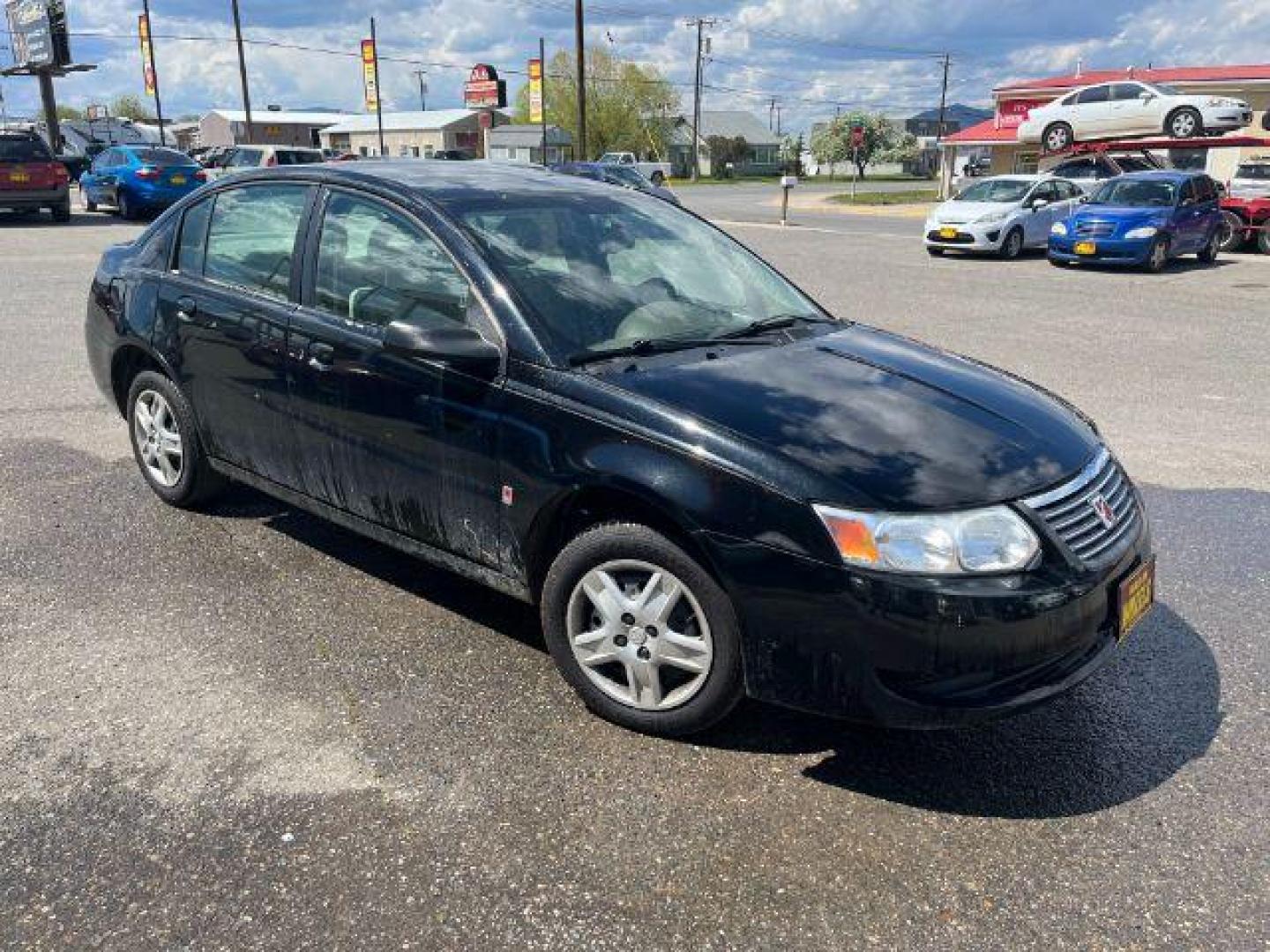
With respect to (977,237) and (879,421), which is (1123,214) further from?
(879,421)

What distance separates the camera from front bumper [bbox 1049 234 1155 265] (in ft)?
54.2

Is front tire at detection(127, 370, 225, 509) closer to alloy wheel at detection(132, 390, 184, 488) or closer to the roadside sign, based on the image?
alloy wheel at detection(132, 390, 184, 488)

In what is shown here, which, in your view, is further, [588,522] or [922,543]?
[588,522]

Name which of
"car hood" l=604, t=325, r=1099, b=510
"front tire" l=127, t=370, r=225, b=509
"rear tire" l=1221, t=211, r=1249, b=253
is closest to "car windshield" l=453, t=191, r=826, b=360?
"car hood" l=604, t=325, r=1099, b=510

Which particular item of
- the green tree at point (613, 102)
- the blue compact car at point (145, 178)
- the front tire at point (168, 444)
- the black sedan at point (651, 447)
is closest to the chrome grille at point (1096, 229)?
the black sedan at point (651, 447)

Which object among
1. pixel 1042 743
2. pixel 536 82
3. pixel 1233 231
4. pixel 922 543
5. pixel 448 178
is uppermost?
pixel 536 82

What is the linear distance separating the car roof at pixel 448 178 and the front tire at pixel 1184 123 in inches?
1065

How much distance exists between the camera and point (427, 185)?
3881 millimetres

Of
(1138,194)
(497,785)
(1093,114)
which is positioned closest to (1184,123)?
(1093,114)

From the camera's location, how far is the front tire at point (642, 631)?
2.92 metres

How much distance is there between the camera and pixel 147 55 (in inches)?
2261

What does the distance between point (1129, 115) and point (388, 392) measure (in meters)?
29.2

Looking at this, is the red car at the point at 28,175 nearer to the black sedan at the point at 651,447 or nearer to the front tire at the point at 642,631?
the black sedan at the point at 651,447

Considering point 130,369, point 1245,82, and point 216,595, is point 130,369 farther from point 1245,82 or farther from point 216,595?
point 1245,82
